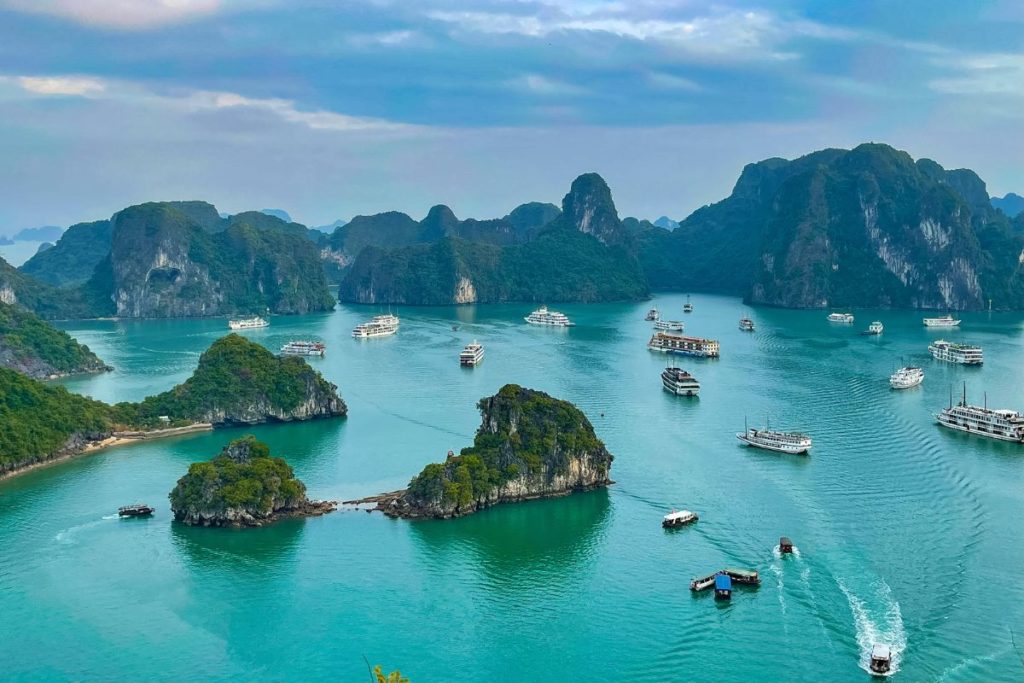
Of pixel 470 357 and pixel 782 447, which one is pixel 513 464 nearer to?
pixel 782 447

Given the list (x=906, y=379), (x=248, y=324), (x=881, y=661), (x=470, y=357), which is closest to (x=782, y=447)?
(x=881, y=661)

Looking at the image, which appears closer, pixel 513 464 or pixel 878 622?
pixel 878 622

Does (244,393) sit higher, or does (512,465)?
(244,393)

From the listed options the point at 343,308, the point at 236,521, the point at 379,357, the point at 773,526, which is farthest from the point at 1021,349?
the point at 343,308

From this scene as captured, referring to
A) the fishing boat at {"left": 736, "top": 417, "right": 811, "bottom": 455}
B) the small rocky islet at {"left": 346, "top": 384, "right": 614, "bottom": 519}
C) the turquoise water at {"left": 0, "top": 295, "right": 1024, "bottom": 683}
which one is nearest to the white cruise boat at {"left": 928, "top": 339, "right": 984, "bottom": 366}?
the turquoise water at {"left": 0, "top": 295, "right": 1024, "bottom": 683}

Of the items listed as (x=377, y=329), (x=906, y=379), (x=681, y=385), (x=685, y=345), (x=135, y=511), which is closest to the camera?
(x=135, y=511)

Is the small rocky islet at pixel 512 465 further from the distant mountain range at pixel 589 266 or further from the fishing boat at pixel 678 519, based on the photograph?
the distant mountain range at pixel 589 266

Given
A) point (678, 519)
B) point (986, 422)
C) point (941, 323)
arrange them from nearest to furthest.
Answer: point (678, 519), point (986, 422), point (941, 323)
